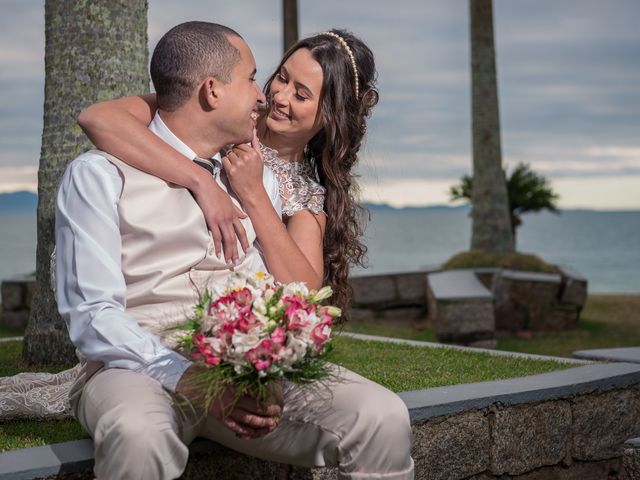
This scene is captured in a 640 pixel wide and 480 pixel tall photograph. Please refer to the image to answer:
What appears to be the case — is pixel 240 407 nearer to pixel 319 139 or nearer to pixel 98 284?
pixel 98 284

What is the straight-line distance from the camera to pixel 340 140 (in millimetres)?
4340

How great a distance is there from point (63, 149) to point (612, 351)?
391cm

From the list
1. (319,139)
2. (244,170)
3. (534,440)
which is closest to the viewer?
(244,170)

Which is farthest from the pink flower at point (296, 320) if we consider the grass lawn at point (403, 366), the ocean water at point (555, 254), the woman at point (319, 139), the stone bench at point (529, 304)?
the ocean water at point (555, 254)

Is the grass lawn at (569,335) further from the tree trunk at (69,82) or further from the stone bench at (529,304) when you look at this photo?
the tree trunk at (69,82)

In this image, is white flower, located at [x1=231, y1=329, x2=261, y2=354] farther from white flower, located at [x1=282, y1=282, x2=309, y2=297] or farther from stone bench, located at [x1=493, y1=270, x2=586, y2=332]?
stone bench, located at [x1=493, y1=270, x2=586, y2=332]

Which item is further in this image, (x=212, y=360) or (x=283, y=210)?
(x=283, y=210)

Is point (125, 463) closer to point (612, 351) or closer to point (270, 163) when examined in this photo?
point (270, 163)

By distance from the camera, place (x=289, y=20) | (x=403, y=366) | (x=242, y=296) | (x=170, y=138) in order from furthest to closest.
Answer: (x=289, y=20), (x=403, y=366), (x=170, y=138), (x=242, y=296)

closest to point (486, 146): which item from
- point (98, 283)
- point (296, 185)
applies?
point (296, 185)

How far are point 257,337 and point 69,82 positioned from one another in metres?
3.74

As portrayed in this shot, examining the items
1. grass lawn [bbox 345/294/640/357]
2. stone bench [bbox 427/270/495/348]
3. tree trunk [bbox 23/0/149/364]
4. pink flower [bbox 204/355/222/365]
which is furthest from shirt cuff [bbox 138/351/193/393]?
grass lawn [bbox 345/294/640/357]

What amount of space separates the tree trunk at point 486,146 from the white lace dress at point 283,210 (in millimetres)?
9849

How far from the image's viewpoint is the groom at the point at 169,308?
2896mm
